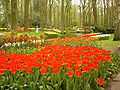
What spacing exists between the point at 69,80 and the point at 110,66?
417 centimetres

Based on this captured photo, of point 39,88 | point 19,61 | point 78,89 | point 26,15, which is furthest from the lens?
point 26,15

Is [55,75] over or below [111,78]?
over

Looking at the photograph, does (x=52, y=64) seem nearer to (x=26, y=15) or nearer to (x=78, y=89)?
(x=78, y=89)

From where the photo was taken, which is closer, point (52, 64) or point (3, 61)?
point (52, 64)

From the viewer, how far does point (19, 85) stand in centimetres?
558

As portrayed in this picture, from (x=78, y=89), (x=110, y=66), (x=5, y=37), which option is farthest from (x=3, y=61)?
(x=5, y=37)

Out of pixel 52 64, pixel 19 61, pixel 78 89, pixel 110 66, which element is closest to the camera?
pixel 78 89

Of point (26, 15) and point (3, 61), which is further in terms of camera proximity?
point (26, 15)

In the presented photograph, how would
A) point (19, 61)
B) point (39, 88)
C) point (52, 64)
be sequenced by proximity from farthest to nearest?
1. point (19, 61)
2. point (52, 64)
3. point (39, 88)

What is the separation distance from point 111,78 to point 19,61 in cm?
294

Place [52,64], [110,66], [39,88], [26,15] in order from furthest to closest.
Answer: [26,15] < [110,66] < [52,64] < [39,88]

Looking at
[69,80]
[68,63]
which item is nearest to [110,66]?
[68,63]

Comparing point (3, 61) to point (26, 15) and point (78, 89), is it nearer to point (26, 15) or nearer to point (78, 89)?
point (78, 89)

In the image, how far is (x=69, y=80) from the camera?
5738 mm
